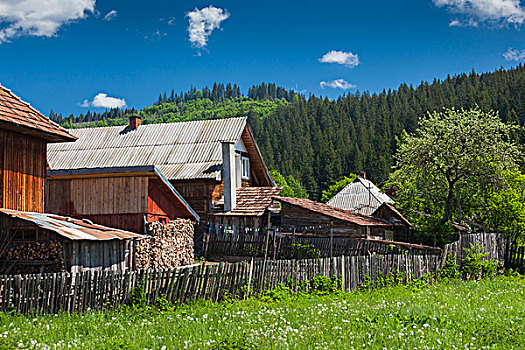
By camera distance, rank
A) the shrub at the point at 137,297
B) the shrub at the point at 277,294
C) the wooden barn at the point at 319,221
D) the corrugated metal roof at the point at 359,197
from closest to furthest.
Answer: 1. the shrub at the point at 137,297
2. the shrub at the point at 277,294
3. the wooden barn at the point at 319,221
4. the corrugated metal roof at the point at 359,197

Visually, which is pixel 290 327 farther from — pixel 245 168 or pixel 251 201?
pixel 245 168

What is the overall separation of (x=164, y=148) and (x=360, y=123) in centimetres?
12488

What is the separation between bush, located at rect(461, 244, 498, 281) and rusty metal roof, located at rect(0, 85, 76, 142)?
564 inches

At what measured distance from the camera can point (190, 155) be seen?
109 ft

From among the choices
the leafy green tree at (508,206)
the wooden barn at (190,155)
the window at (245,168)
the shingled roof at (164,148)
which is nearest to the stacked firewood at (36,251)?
the wooden barn at (190,155)

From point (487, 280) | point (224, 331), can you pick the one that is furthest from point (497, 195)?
point (224, 331)

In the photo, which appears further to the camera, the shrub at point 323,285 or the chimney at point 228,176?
the chimney at point 228,176

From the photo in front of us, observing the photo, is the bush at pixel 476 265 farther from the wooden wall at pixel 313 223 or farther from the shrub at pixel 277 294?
the shrub at pixel 277 294

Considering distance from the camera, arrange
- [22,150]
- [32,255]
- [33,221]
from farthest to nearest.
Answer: [22,150]
[32,255]
[33,221]

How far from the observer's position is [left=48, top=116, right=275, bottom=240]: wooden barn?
30562 millimetres

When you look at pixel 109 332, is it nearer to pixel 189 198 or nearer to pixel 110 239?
pixel 110 239

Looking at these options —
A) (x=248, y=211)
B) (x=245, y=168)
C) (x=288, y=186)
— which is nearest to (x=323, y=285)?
(x=248, y=211)

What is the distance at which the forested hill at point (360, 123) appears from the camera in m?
117

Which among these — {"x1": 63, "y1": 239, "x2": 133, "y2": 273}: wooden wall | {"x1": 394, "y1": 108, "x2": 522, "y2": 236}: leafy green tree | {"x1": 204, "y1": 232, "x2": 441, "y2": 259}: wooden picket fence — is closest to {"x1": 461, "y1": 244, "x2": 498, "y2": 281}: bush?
{"x1": 204, "y1": 232, "x2": 441, "y2": 259}: wooden picket fence
